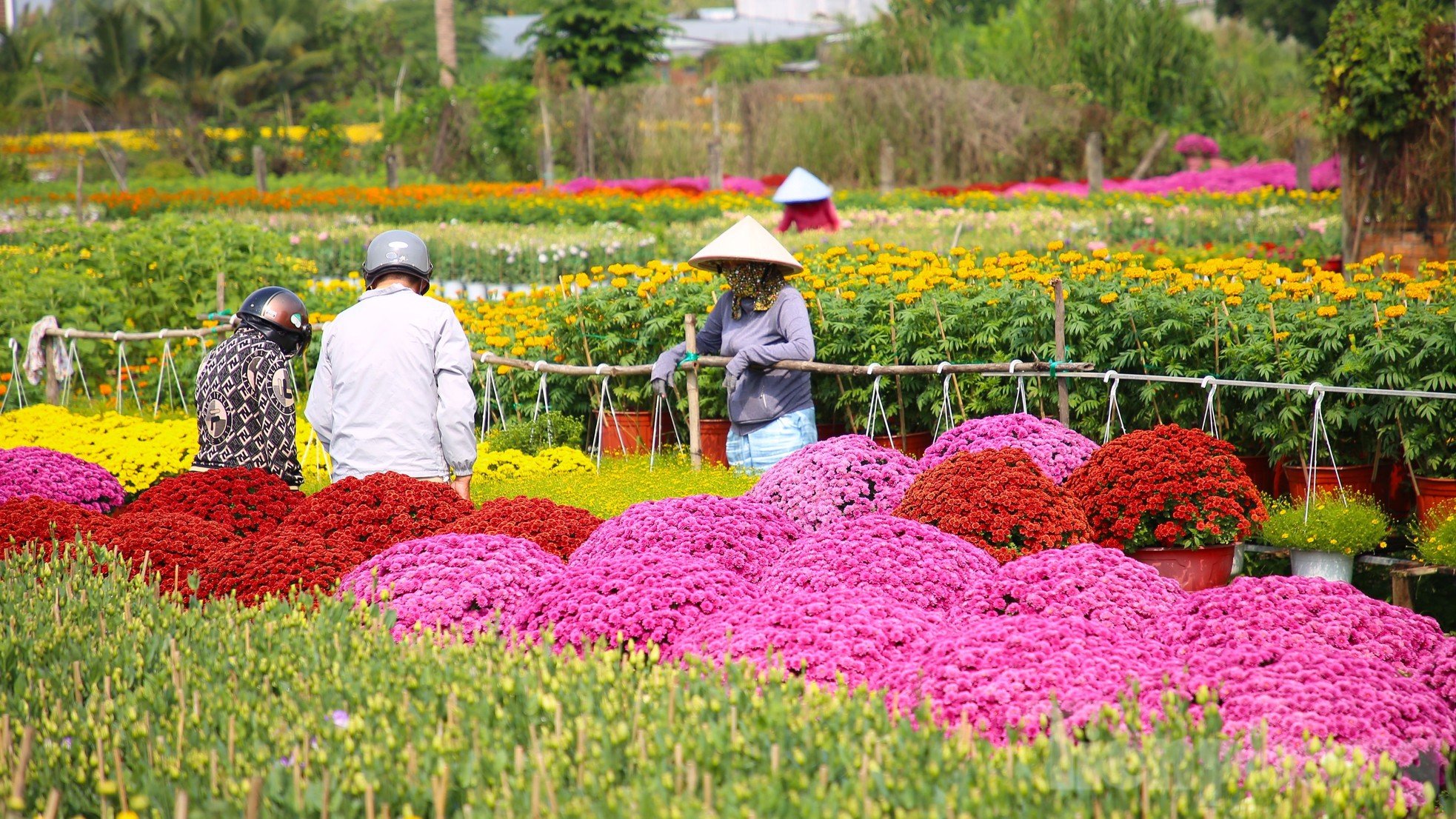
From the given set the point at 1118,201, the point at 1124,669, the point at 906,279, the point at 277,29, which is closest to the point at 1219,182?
the point at 1118,201

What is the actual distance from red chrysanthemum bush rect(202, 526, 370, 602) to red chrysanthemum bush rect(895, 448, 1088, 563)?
199 centimetres

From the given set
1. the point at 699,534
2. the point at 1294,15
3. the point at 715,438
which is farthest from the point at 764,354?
the point at 1294,15

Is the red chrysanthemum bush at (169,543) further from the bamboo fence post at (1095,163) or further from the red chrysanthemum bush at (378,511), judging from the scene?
the bamboo fence post at (1095,163)

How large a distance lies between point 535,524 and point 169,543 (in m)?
1.27

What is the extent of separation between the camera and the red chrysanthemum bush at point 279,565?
4469 millimetres

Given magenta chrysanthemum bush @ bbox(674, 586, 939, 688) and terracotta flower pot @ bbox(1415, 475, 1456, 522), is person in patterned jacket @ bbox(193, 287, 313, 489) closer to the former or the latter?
magenta chrysanthemum bush @ bbox(674, 586, 939, 688)

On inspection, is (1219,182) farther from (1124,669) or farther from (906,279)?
(1124,669)

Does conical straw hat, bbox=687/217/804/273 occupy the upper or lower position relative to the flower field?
upper

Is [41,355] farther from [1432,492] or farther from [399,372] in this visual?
[1432,492]

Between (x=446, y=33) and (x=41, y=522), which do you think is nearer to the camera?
(x=41, y=522)

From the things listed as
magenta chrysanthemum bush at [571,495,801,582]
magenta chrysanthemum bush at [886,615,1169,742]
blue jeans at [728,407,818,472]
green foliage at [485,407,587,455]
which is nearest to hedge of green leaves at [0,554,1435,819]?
magenta chrysanthemum bush at [886,615,1169,742]

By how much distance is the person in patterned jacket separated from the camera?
244 inches

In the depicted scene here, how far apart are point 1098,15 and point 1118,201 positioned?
14.9m

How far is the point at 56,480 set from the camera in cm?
643
